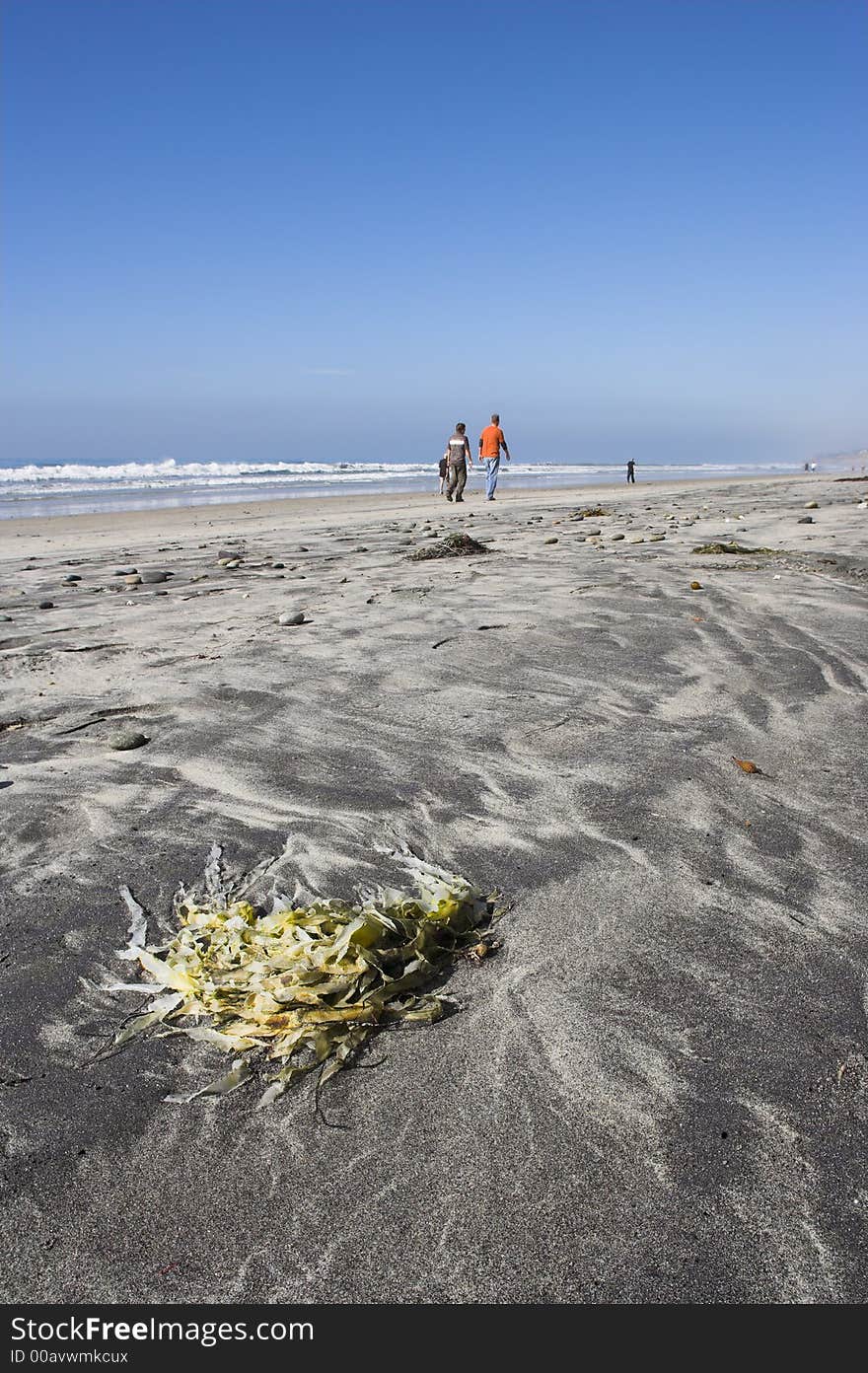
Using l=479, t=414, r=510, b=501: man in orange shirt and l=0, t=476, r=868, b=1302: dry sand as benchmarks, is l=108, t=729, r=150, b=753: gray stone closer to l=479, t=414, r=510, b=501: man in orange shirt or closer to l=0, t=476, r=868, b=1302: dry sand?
l=0, t=476, r=868, b=1302: dry sand

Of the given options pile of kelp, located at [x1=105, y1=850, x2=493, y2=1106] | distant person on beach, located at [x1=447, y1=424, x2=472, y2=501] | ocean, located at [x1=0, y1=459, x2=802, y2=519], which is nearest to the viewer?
pile of kelp, located at [x1=105, y1=850, x2=493, y2=1106]

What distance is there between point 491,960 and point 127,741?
1991 millimetres

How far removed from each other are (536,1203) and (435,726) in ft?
7.67

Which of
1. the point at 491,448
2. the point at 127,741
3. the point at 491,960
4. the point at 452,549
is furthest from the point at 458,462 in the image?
the point at 491,960

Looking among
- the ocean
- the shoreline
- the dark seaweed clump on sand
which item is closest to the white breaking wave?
the ocean

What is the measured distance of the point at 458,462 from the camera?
767 inches

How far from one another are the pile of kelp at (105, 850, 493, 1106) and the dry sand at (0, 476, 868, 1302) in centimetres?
7

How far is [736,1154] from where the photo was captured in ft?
5.39

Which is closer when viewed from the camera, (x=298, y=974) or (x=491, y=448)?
(x=298, y=974)

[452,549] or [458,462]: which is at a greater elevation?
[458,462]

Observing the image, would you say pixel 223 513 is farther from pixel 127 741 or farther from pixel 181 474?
pixel 181 474

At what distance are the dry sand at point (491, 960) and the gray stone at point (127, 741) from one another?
0.27ft

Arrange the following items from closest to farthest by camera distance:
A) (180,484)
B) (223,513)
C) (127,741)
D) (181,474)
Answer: (127,741)
(223,513)
(180,484)
(181,474)

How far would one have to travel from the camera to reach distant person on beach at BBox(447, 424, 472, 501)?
19.5 metres
